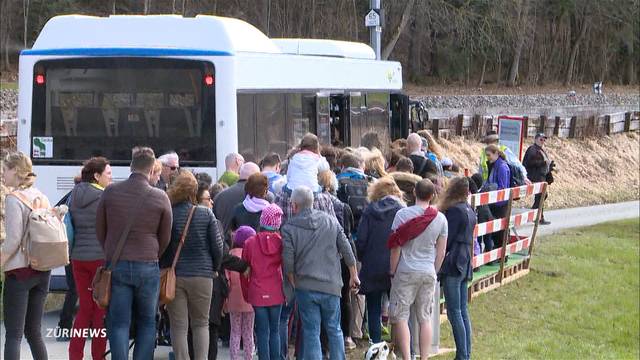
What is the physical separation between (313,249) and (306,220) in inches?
9.9

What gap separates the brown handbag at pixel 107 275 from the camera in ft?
27.6

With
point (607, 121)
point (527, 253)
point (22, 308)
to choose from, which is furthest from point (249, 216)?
point (607, 121)

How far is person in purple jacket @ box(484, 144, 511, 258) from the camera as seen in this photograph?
51.6 feet

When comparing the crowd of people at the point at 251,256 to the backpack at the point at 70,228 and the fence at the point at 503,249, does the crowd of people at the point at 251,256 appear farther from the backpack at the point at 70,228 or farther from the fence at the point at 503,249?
the fence at the point at 503,249

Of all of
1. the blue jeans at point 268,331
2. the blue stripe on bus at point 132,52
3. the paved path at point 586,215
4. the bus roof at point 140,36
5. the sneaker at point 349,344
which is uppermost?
the bus roof at point 140,36

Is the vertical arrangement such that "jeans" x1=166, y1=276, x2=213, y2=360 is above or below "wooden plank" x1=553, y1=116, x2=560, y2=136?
above

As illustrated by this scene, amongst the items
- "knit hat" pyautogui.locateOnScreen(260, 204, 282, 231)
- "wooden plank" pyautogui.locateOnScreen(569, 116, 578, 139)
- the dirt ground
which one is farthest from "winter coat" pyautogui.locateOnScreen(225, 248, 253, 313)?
"wooden plank" pyautogui.locateOnScreen(569, 116, 578, 139)

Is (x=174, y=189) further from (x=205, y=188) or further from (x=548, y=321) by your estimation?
(x=548, y=321)

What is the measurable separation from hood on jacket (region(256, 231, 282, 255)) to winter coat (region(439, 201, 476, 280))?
1.90 m

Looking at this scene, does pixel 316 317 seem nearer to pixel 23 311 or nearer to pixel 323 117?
pixel 23 311

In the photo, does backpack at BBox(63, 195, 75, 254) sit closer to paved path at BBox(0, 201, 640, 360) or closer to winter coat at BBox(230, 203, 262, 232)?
winter coat at BBox(230, 203, 262, 232)

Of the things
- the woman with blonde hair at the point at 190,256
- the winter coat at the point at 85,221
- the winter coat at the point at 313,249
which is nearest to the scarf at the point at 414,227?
the winter coat at the point at 313,249

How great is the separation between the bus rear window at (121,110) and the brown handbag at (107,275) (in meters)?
4.76

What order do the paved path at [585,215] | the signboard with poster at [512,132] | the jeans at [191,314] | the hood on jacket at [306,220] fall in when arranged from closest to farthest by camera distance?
the jeans at [191,314] < the hood on jacket at [306,220] < the signboard with poster at [512,132] < the paved path at [585,215]
